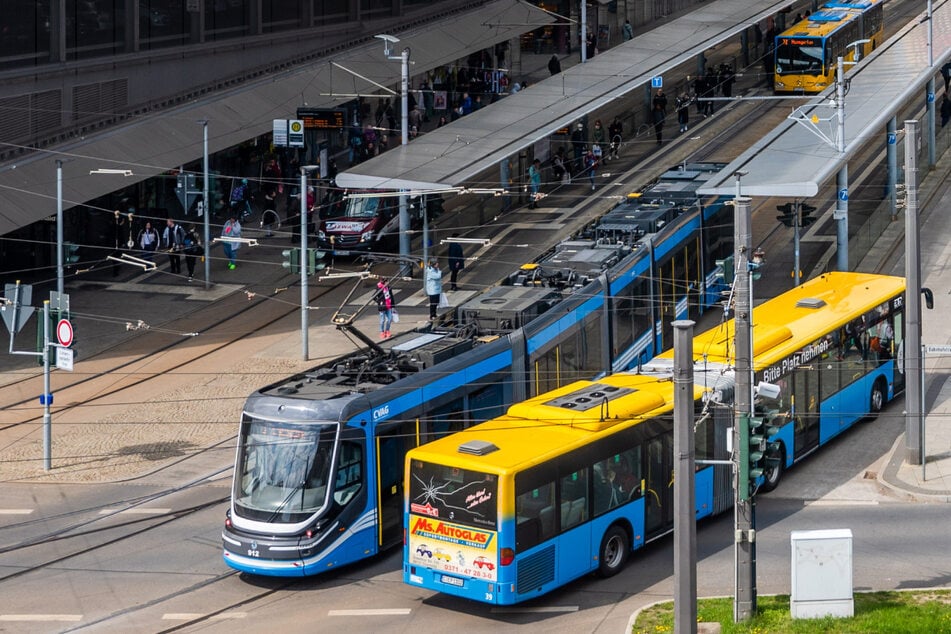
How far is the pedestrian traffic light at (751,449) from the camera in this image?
21328mm

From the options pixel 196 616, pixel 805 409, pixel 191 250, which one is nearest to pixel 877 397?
pixel 805 409

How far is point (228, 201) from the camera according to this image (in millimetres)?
51594

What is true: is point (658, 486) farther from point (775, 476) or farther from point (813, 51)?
point (813, 51)

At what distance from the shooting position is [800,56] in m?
59.7

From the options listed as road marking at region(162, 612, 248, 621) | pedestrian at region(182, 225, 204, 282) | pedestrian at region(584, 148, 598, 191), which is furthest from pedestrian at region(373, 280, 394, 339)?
pedestrian at region(584, 148, 598, 191)

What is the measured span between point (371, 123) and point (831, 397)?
30.8 m

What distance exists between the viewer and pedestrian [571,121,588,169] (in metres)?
54.5

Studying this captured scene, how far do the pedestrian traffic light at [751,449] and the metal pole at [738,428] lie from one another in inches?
1.2

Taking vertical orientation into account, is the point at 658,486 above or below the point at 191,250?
below

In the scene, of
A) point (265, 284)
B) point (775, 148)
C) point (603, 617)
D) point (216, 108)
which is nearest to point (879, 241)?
point (775, 148)

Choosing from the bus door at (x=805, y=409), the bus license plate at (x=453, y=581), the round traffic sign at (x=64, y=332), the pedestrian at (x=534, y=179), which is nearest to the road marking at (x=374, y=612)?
the bus license plate at (x=453, y=581)

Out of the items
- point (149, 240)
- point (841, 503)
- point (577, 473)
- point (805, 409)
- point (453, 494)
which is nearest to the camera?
point (453, 494)

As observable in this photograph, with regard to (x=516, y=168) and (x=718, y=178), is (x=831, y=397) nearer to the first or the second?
(x=718, y=178)

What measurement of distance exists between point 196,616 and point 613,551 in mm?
6142
